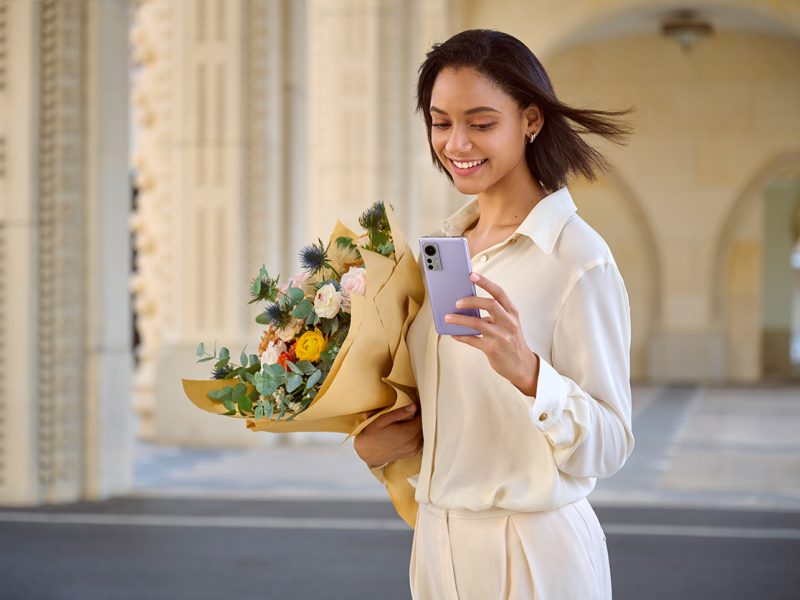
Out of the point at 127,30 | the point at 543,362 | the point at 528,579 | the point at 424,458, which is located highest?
the point at 127,30

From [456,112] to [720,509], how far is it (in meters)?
6.62

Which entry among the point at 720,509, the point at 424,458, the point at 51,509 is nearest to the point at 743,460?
the point at 720,509

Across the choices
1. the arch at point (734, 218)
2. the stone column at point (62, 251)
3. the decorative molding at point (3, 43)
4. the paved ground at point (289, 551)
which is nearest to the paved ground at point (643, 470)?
the paved ground at point (289, 551)

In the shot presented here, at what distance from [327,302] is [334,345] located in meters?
0.08

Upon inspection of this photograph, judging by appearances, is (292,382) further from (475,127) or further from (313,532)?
(313,532)

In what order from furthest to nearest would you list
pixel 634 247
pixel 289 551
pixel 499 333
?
pixel 634 247
pixel 289 551
pixel 499 333

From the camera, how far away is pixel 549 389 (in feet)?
6.41

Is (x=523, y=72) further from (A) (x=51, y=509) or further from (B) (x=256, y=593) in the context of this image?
(A) (x=51, y=509)

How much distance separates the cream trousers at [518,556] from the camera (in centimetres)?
215

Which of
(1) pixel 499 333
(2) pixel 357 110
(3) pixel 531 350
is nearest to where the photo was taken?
(1) pixel 499 333

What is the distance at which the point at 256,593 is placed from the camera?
5.73 metres

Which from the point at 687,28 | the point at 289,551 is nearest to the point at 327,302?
the point at 289,551

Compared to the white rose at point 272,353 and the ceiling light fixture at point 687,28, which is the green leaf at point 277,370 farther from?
the ceiling light fixture at point 687,28

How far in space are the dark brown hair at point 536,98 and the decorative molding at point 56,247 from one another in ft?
20.4
